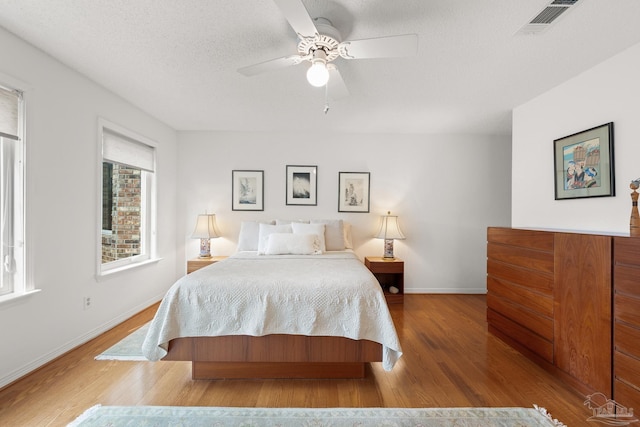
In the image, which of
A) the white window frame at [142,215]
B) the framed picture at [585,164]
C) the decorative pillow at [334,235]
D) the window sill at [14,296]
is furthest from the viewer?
the decorative pillow at [334,235]

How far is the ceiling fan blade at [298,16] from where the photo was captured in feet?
4.66

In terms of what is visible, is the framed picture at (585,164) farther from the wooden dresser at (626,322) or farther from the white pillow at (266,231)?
the white pillow at (266,231)

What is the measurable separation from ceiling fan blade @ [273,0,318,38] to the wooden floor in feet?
7.30

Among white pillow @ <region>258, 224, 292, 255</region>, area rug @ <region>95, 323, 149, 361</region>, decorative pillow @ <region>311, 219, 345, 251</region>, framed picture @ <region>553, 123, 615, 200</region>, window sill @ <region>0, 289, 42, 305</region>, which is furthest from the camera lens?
decorative pillow @ <region>311, 219, 345, 251</region>

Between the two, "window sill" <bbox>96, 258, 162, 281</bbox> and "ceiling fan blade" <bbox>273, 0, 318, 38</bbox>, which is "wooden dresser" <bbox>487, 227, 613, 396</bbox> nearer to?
"ceiling fan blade" <bbox>273, 0, 318, 38</bbox>

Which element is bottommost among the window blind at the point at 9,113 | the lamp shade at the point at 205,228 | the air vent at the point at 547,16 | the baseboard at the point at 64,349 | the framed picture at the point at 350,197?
the baseboard at the point at 64,349

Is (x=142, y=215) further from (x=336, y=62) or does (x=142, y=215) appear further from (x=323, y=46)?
(x=323, y=46)

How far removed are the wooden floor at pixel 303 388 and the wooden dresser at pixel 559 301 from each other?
167mm

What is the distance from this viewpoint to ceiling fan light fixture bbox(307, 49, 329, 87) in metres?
1.82

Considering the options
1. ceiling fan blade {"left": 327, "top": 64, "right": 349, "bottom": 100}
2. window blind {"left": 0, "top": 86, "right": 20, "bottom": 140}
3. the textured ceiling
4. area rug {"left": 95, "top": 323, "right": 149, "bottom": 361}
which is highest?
the textured ceiling

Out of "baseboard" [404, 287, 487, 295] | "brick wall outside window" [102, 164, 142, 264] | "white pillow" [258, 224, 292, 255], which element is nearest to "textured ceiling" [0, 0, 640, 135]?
"brick wall outside window" [102, 164, 142, 264]

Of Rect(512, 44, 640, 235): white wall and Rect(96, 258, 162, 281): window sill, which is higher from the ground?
Rect(512, 44, 640, 235): white wall

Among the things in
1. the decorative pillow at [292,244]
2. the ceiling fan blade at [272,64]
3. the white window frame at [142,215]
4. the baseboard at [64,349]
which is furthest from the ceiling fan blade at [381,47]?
the baseboard at [64,349]

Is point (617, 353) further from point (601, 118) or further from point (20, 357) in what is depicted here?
point (20, 357)
